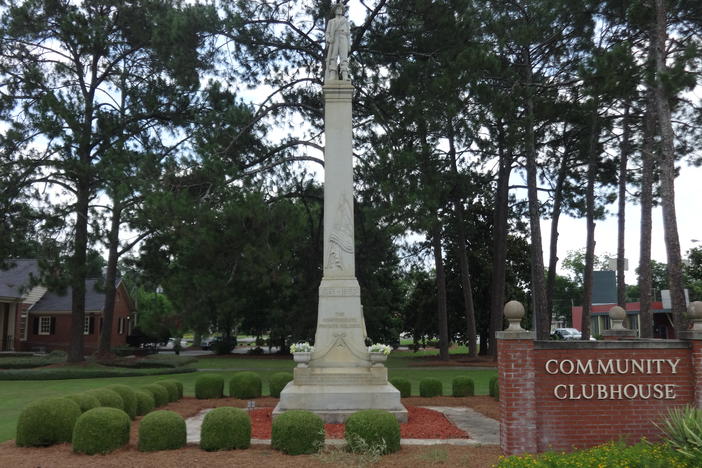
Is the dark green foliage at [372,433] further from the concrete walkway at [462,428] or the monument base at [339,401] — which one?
the monument base at [339,401]

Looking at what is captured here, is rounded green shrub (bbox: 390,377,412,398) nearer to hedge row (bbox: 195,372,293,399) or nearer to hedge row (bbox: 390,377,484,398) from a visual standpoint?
hedge row (bbox: 390,377,484,398)

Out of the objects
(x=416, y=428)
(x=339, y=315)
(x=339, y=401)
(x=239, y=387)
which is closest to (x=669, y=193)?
(x=339, y=315)

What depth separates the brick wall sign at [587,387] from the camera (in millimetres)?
8805

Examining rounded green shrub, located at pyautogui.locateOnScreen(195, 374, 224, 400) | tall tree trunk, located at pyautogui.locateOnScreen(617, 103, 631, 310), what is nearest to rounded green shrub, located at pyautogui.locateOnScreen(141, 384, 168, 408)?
rounded green shrub, located at pyautogui.locateOnScreen(195, 374, 224, 400)

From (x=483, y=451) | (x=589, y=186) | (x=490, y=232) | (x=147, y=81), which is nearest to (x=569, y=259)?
(x=490, y=232)

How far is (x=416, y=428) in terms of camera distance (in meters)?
11.6

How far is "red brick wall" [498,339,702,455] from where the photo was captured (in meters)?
8.77

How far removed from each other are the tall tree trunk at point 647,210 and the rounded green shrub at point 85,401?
17.7 metres

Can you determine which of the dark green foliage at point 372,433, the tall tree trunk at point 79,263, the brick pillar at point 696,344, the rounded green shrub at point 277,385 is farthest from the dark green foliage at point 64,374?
→ the brick pillar at point 696,344

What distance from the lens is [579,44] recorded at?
977 inches

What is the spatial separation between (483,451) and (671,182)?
10995mm

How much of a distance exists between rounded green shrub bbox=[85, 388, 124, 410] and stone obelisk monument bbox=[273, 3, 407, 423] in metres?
3.04

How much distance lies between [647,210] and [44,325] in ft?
135

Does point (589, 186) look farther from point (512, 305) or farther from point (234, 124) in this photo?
point (512, 305)
